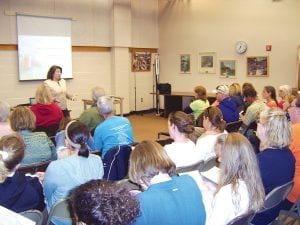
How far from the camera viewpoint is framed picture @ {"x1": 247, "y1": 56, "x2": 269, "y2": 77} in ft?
31.6

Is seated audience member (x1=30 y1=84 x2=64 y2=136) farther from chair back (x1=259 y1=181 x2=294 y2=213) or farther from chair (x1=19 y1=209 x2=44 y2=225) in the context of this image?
chair back (x1=259 y1=181 x2=294 y2=213)

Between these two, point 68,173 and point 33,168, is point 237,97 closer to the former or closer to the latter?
point 33,168

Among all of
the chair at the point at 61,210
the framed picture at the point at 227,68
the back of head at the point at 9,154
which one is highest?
the framed picture at the point at 227,68

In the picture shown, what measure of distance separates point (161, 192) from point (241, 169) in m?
0.62

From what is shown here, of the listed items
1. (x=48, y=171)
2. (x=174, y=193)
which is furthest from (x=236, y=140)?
(x=48, y=171)

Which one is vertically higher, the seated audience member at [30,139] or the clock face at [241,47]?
the clock face at [241,47]

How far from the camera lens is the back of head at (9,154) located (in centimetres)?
231

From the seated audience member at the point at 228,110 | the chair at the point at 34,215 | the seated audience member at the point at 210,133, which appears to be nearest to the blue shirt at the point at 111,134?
the seated audience member at the point at 210,133

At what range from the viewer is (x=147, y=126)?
31.8ft

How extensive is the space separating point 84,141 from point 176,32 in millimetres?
9144

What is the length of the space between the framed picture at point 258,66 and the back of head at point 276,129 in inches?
277

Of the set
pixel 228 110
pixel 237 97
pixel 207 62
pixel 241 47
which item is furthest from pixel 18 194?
pixel 207 62

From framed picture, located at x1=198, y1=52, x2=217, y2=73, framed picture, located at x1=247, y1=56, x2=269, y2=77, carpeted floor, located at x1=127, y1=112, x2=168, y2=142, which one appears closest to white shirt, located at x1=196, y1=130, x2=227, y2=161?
carpeted floor, located at x1=127, y1=112, x2=168, y2=142

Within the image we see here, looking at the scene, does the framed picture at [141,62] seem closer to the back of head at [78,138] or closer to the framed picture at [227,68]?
the framed picture at [227,68]
